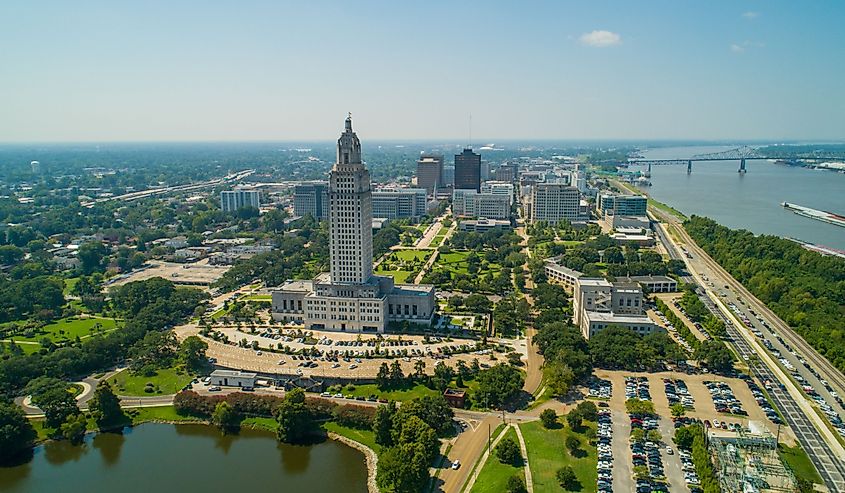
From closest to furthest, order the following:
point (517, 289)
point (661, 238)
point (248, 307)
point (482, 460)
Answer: point (482, 460), point (248, 307), point (517, 289), point (661, 238)

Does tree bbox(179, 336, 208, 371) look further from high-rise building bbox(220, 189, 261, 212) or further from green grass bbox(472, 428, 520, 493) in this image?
high-rise building bbox(220, 189, 261, 212)

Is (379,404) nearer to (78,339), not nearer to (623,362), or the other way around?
(623,362)

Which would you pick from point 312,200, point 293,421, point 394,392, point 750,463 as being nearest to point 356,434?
point 293,421

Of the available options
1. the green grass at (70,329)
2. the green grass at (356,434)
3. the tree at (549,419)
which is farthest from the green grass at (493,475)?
the green grass at (70,329)

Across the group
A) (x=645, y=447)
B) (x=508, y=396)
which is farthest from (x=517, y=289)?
(x=645, y=447)

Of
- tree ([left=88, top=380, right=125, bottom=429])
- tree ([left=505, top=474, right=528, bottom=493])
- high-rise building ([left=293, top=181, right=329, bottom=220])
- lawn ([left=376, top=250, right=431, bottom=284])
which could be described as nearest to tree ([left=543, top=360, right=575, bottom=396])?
tree ([left=505, top=474, right=528, bottom=493])

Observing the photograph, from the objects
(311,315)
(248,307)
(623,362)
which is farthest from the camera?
(248,307)

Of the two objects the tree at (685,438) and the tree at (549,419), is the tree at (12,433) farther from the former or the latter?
the tree at (685,438)
